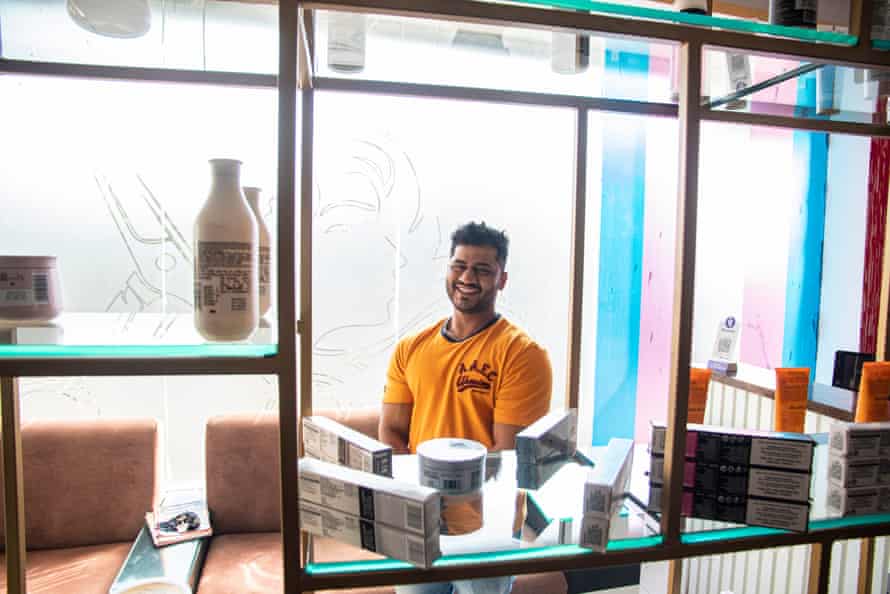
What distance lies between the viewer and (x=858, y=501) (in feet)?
2.72

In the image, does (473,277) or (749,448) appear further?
(473,277)

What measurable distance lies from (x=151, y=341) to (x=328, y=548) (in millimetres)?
348

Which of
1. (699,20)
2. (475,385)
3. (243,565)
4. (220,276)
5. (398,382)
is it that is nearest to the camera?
(220,276)

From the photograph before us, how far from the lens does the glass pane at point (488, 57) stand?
0.85m

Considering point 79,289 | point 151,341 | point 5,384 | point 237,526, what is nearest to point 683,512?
point 151,341

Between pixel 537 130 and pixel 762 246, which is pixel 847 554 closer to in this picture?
pixel 762 246

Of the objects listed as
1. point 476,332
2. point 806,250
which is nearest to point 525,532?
point 476,332

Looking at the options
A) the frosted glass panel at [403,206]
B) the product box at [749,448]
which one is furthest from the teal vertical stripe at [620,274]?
the product box at [749,448]

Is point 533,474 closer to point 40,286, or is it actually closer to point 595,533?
point 595,533

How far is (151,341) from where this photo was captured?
1.99 feet

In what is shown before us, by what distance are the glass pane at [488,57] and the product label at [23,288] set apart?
518 mm

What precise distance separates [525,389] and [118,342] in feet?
3.52

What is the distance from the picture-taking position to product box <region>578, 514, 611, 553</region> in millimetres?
712

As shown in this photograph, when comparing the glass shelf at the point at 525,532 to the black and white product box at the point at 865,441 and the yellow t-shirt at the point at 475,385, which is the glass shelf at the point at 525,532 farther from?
the yellow t-shirt at the point at 475,385
